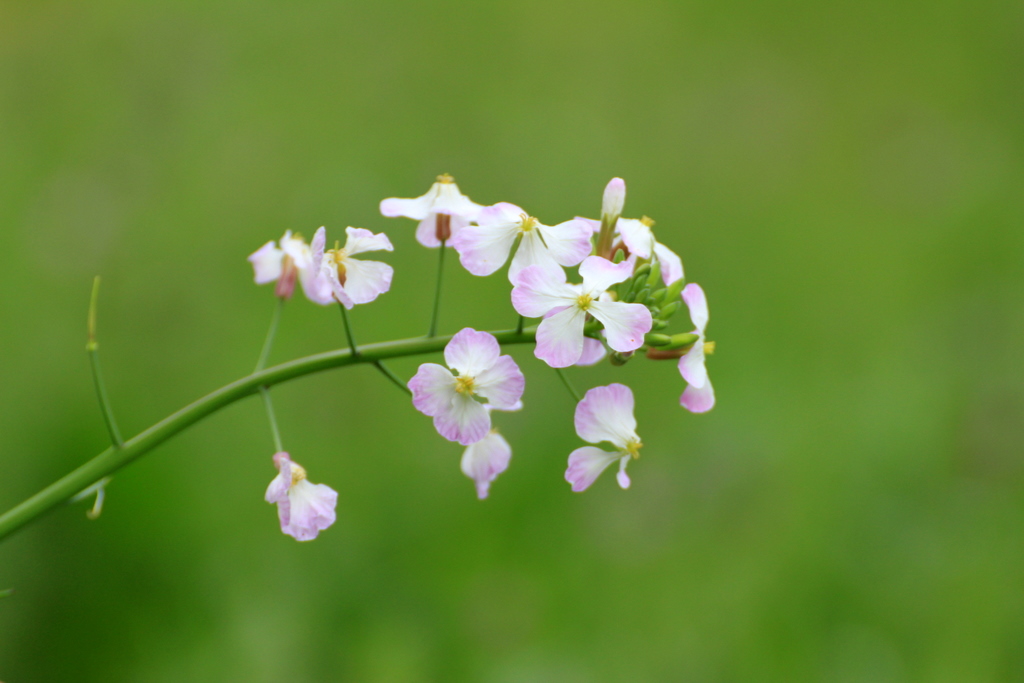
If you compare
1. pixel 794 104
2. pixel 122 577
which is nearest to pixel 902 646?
pixel 122 577

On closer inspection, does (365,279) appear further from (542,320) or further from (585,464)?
(585,464)

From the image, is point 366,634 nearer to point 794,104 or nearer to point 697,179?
point 697,179

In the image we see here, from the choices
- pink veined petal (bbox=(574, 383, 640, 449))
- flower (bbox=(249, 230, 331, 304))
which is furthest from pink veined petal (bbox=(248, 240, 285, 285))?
pink veined petal (bbox=(574, 383, 640, 449))

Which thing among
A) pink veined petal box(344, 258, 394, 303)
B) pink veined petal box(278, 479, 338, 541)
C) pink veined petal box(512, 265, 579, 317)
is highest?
pink veined petal box(512, 265, 579, 317)

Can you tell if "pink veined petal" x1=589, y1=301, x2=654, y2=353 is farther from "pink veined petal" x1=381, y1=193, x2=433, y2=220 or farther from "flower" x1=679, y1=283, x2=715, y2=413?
"pink veined petal" x1=381, y1=193, x2=433, y2=220

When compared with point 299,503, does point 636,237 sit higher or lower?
higher

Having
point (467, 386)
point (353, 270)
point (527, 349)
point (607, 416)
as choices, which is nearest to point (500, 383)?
point (467, 386)

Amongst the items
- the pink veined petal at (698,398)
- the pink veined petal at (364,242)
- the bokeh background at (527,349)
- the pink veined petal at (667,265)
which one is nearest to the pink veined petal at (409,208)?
the pink veined petal at (364,242)
